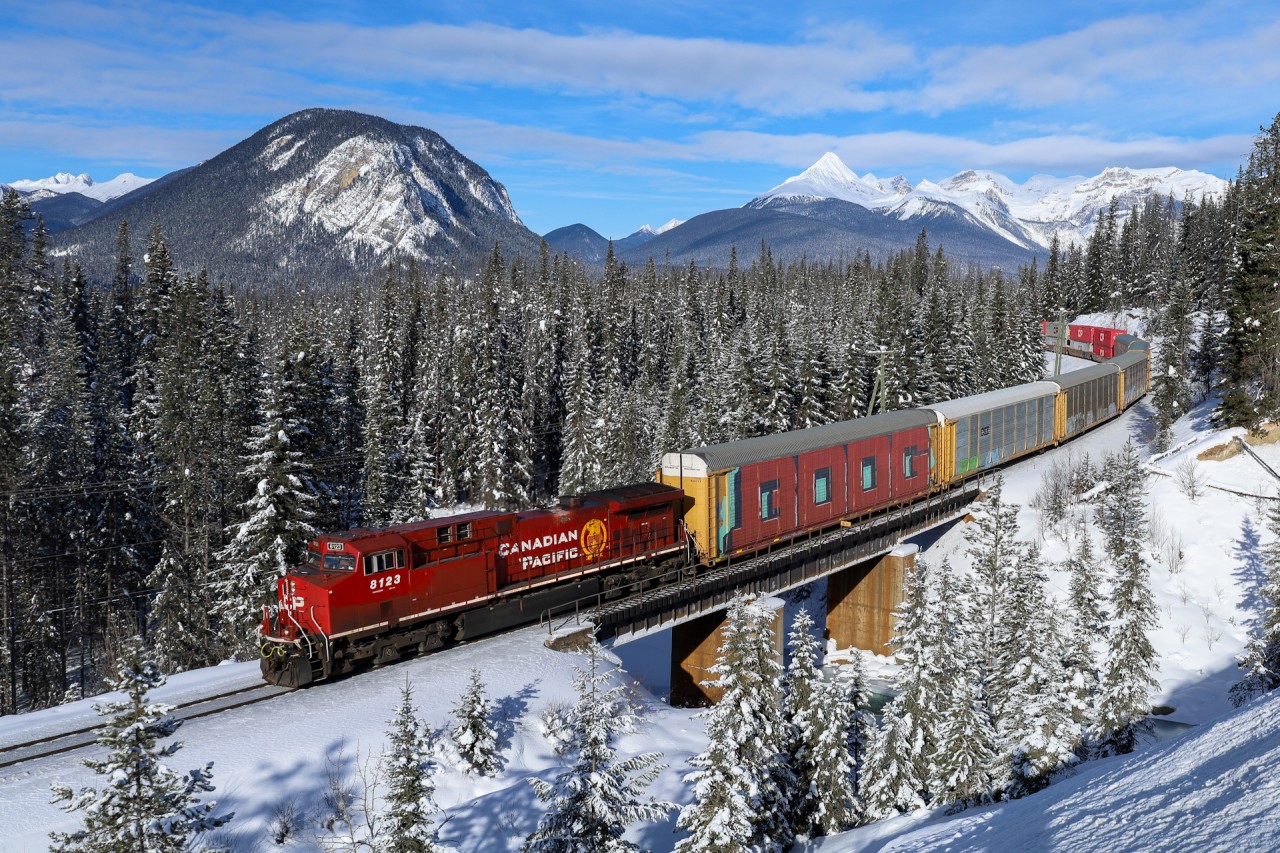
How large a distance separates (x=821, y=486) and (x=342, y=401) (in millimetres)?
35398

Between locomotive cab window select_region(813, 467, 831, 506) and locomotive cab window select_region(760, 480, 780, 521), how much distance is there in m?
2.88

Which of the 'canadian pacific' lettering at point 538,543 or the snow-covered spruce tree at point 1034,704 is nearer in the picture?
the snow-covered spruce tree at point 1034,704

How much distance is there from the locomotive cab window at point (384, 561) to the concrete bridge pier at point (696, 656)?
43.0 ft

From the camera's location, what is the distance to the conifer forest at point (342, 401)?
38344mm

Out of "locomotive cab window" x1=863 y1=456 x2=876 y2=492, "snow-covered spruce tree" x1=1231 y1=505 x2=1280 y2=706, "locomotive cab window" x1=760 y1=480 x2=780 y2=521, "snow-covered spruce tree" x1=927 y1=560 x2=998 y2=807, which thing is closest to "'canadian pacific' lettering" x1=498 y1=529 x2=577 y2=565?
"locomotive cab window" x1=760 y1=480 x2=780 y2=521

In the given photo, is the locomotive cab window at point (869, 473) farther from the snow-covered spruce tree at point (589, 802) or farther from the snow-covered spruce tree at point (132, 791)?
the snow-covered spruce tree at point (132, 791)

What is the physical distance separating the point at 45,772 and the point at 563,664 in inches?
507

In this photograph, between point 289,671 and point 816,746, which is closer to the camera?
point 816,746

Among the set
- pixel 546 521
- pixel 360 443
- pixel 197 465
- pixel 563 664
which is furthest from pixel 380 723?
pixel 360 443

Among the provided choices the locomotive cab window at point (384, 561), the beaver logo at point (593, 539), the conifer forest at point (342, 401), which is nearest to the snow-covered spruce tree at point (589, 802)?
the locomotive cab window at point (384, 561)

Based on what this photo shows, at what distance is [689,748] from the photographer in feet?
79.7

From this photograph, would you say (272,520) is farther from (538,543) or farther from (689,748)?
(689,748)

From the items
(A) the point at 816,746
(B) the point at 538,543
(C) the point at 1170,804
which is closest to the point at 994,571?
(A) the point at 816,746

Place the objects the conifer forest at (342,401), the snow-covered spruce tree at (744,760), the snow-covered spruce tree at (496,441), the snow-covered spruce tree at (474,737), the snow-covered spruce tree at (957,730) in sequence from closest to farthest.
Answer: the snow-covered spruce tree at (744,760), the snow-covered spruce tree at (474,737), the snow-covered spruce tree at (957,730), the conifer forest at (342,401), the snow-covered spruce tree at (496,441)
